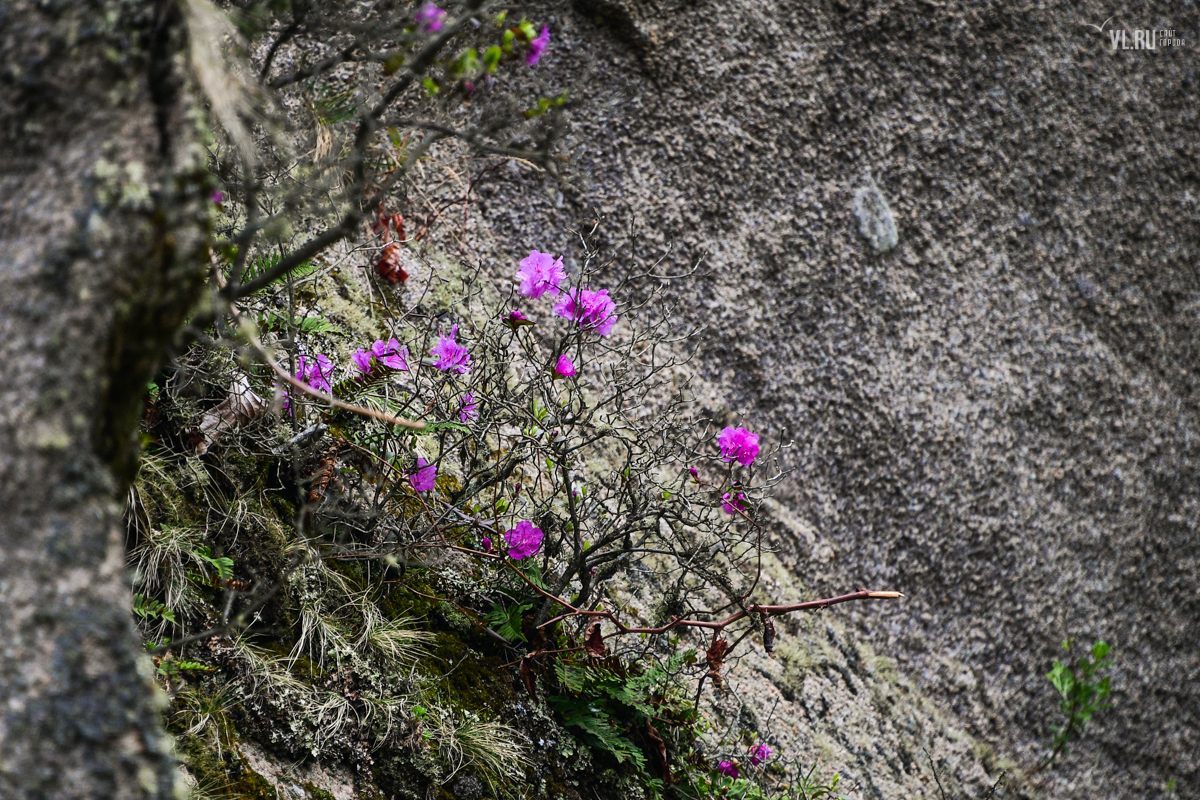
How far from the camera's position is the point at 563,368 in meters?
1.79

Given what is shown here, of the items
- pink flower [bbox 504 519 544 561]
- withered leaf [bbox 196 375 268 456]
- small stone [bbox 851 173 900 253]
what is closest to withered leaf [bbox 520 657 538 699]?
pink flower [bbox 504 519 544 561]

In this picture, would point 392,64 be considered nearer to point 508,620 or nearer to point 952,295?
point 508,620

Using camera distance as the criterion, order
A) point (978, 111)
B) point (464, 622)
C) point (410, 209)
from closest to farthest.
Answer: point (464, 622), point (410, 209), point (978, 111)

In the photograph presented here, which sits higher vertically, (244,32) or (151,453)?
(244,32)

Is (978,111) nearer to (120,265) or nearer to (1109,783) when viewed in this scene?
(1109,783)

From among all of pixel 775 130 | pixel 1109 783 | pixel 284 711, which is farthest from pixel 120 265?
pixel 1109 783

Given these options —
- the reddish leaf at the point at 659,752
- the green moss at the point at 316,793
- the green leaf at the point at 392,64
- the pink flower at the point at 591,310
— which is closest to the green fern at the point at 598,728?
the reddish leaf at the point at 659,752

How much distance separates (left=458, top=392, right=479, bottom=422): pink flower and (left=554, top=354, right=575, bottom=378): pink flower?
9.2 inches

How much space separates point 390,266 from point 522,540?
1.19 m

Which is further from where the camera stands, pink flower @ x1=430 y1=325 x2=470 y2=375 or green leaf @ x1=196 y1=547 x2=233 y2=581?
pink flower @ x1=430 y1=325 x2=470 y2=375

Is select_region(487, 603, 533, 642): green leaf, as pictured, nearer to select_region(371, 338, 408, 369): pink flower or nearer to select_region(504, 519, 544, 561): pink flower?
select_region(504, 519, 544, 561): pink flower

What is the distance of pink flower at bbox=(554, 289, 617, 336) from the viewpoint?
1760mm

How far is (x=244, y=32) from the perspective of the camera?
133cm

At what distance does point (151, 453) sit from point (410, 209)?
60.6 inches
